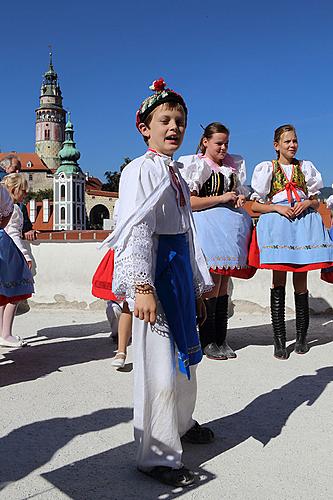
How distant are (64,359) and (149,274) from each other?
8.69ft

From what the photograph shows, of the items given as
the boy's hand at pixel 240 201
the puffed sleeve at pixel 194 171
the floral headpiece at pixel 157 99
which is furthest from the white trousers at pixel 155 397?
the boy's hand at pixel 240 201

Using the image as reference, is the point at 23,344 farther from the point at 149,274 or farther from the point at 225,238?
the point at 149,274

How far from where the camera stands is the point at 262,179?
4758 millimetres

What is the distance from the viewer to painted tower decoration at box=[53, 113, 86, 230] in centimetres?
10806

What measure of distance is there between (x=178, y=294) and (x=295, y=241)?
7.79 ft

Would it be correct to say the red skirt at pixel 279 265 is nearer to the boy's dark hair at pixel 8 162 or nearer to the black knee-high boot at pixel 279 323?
the black knee-high boot at pixel 279 323

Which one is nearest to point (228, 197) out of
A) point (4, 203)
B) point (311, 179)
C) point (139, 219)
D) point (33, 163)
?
point (311, 179)

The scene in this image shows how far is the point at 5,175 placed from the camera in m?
4.83

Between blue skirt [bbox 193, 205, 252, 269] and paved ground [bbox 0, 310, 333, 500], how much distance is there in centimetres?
81

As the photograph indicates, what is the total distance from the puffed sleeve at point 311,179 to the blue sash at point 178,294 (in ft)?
8.14

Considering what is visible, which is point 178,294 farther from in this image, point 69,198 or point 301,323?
point 69,198

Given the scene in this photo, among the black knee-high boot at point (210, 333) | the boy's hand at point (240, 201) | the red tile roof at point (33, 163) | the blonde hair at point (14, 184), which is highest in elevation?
the red tile roof at point (33, 163)

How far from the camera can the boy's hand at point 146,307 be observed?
244 cm

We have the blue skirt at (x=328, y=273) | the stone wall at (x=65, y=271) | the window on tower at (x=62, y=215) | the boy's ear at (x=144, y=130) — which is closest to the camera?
the boy's ear at (x=144, y=130)
